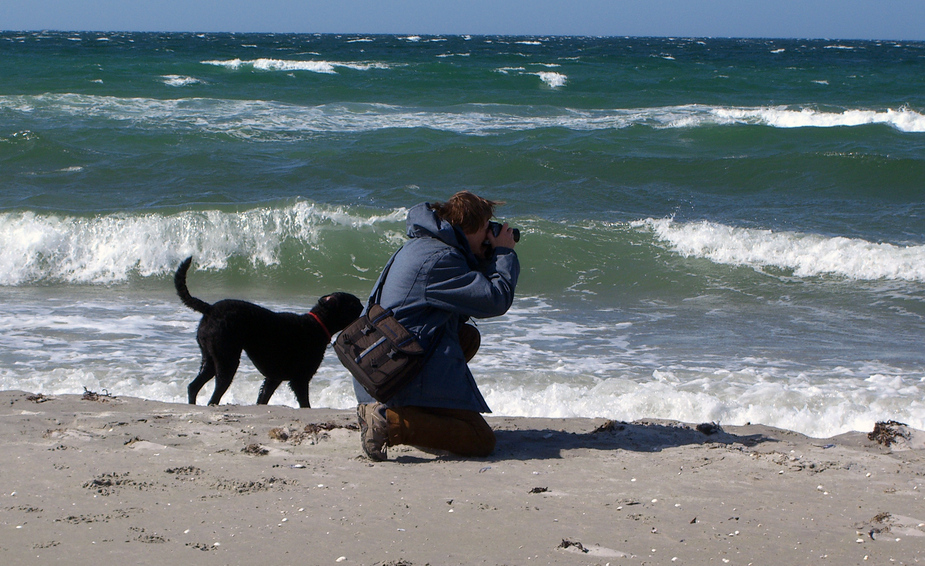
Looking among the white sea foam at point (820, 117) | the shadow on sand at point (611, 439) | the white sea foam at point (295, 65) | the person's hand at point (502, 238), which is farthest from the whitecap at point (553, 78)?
the person's hand at point (502, 238)

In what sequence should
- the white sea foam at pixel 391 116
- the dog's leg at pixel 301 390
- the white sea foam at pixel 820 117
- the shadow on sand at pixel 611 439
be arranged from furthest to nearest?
the white sea foam at pixel 820 117 → the white sea foam at pixel 391 116 → the dog's leg at pixel 301 390 → the shadow on sand at pixel 611 439

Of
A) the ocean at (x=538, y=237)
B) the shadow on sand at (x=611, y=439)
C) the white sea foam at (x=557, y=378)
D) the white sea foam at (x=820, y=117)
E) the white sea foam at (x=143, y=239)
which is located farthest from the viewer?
the white sea foam at (x=820, y=117)

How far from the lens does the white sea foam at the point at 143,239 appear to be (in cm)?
974

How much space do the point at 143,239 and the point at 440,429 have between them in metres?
7.98

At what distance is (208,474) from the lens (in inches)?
131

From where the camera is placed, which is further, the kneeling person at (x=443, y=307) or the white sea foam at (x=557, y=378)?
the white sea foam at (x=557, y=378)

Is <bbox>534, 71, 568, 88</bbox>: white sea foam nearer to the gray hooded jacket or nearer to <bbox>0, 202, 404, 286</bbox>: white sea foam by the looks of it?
<bbox>0, 202, 404, 286</bbox>: white sea foam

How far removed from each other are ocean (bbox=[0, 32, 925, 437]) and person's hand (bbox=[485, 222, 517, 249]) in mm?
2068

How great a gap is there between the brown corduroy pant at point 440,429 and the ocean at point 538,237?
1808 millimetres

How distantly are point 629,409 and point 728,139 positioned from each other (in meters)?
15.7

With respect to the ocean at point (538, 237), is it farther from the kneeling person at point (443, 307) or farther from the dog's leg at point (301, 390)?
the kneeling person at point (443, 307)

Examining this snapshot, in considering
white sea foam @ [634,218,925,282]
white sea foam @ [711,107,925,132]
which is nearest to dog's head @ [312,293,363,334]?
white sea foam @ [634,218,925,282]

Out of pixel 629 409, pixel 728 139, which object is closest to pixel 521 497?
pixel 629 409

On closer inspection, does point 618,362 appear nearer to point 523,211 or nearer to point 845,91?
point 523,211
